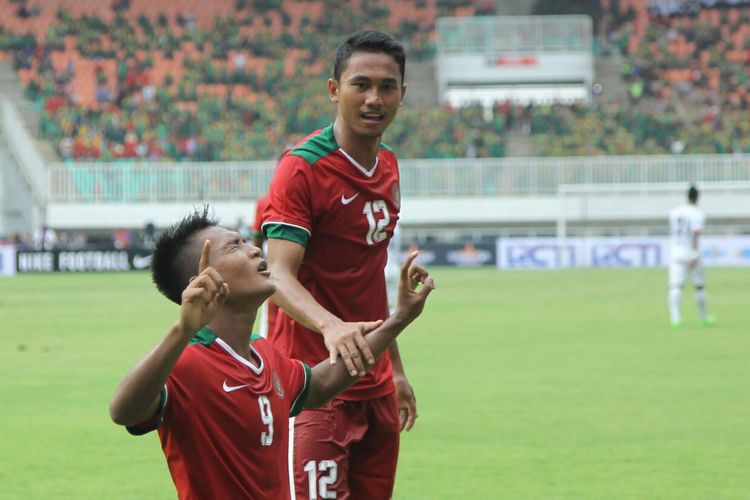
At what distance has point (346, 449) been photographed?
5258 millimetres

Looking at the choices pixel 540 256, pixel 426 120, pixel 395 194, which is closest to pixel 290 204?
pixel 395 194

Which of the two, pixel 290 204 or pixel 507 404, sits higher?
pixel 290 204

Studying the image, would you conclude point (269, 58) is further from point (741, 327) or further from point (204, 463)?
point (204, 463)

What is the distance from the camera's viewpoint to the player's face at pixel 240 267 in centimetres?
396

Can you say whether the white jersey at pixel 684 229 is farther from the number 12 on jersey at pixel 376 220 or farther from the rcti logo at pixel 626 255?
the rcti logo at pixel 626 255

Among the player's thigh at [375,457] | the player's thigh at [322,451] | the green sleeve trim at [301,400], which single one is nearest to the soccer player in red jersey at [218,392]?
the green sleeve trim at [301,400]

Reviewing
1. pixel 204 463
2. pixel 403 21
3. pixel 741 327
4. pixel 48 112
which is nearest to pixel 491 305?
pixel 741 327

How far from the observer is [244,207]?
149ft

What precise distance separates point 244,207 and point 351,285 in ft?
132

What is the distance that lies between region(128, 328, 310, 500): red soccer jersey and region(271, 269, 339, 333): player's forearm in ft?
2.12

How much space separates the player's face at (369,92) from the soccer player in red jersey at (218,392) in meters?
1.11

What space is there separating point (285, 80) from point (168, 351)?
160 ft

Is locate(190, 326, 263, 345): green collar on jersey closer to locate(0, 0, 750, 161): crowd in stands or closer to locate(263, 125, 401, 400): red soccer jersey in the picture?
locate(263, 125, 401, 400): red soccer jersey

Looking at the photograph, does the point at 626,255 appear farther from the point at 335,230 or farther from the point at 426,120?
the point at 335,230
